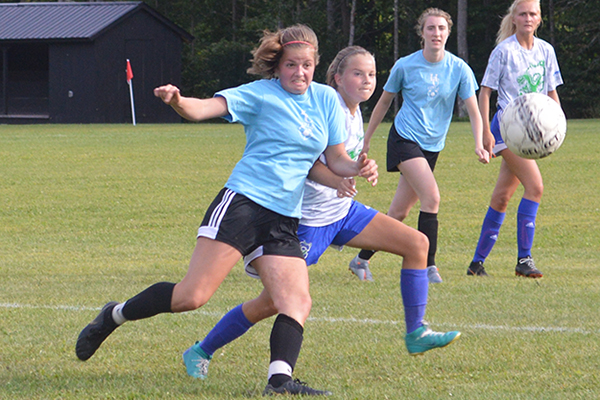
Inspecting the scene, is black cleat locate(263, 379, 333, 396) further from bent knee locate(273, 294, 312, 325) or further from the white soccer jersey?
the white soccer jersey

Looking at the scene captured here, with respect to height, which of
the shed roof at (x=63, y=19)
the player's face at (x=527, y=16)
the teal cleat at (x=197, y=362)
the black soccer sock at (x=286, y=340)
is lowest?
the teal cleat at (x=197, y=362)

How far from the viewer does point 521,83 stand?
7223mm

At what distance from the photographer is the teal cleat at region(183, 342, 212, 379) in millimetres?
4379

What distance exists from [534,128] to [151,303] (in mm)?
2701

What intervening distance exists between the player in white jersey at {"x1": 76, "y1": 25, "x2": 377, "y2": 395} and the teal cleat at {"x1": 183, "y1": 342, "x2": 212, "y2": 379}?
0.34 meters

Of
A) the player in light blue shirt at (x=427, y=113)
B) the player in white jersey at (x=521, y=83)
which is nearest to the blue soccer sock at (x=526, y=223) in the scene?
the player in white jersey at (x=521, y=83)

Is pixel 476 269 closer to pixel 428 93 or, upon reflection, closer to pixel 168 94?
pixel 428 93

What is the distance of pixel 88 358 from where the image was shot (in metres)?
4.46

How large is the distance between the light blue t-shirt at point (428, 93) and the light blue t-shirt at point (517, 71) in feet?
0.82

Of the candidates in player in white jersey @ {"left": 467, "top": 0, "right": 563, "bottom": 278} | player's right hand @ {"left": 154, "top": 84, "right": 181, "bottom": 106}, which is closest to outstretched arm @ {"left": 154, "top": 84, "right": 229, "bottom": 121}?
player's right hand @ {"left": 154, "top": 84, "right": 181, "bottom": 106}

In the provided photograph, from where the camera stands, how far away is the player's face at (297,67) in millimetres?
4242

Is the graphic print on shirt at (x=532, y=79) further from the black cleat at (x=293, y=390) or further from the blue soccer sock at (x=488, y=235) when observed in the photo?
the black cleat at (x=293, y=390)

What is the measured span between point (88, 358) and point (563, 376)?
2269 mm

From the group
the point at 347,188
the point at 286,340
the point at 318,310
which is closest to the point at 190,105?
the point at 347,188
